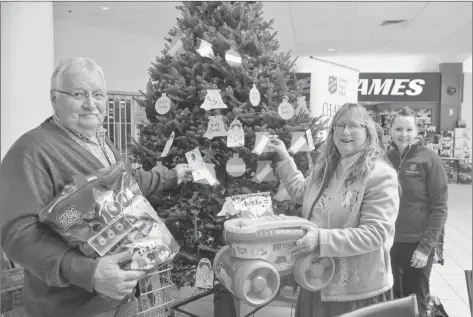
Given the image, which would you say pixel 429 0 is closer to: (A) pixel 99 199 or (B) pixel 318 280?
(B) pixel 318 280

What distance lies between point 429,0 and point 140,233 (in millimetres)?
6904

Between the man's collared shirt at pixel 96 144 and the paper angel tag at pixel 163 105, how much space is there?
29.6 inches

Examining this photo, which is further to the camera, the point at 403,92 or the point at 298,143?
the point at 403,92

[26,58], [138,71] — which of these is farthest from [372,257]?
[138,71]

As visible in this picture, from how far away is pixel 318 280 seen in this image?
1702 millimetres

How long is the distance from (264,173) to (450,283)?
10.3ft

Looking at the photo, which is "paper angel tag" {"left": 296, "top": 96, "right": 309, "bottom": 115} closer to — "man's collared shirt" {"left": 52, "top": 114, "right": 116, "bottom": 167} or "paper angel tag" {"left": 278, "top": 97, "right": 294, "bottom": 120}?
"paper angel tag" {"left": 278, "top": 97, "right": 294, "bottom": 120}

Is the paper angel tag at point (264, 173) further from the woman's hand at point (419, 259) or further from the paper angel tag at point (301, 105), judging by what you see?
the woman's hand at point (419, 259)

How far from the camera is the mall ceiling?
6773 millimetres

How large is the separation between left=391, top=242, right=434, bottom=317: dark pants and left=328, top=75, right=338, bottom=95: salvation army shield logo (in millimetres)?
1179

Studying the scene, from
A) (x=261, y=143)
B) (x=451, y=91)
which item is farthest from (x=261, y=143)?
(x=451, y=91)

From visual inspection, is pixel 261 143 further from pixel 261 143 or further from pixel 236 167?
pixel 236 167

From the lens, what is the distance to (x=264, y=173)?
7.48 feet

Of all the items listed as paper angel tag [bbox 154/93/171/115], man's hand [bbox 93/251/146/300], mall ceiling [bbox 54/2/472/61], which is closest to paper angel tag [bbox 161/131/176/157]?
paper angel tag [bbox 154/93/171/115]
